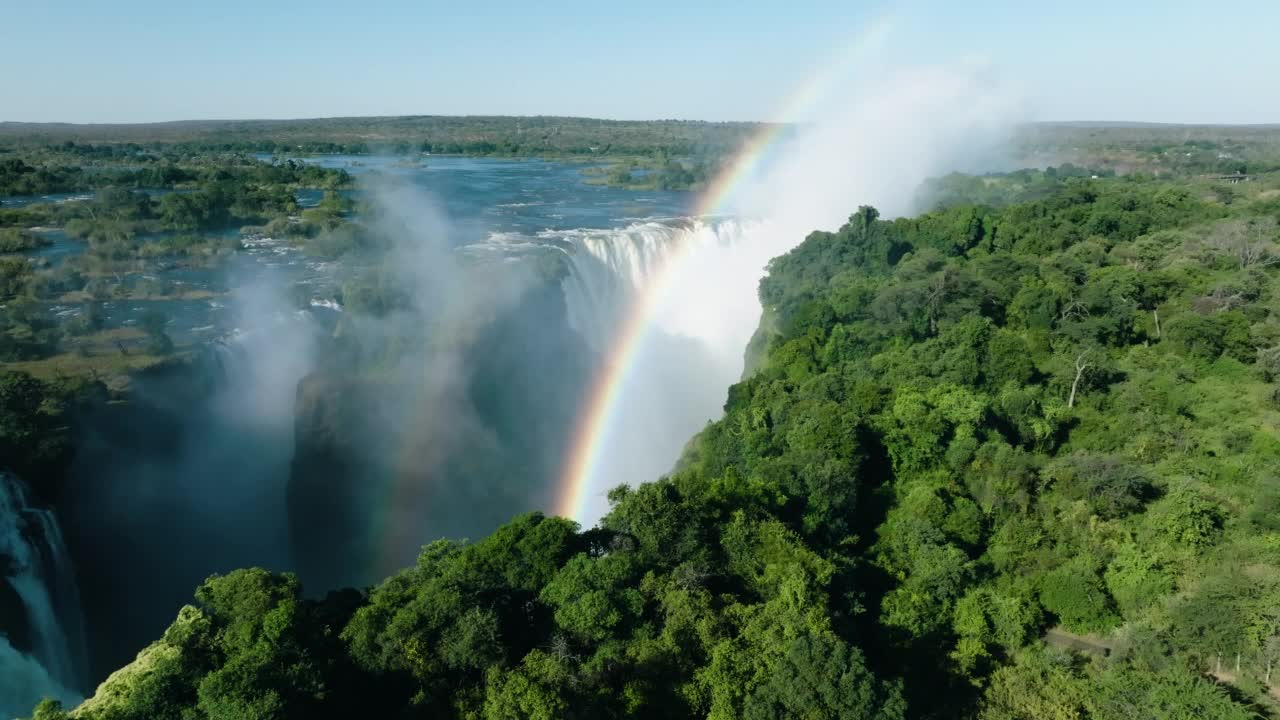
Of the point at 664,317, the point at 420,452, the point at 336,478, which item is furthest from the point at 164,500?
the point at 664,317

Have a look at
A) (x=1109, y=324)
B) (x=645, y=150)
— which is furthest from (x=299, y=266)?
(x=645, y=150)

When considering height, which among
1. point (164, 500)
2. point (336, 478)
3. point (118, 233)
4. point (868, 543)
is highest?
point (118, 233)

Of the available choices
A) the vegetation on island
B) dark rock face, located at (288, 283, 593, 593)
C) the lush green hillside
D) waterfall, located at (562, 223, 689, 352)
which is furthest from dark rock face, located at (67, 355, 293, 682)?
waterfall, located at (562, 223, 689, 352)

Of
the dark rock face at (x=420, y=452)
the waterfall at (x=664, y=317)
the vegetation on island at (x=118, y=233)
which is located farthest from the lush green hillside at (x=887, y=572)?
the vegetation on island at (x=118, y=233)

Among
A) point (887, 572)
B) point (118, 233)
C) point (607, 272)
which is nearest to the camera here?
point (887, 572)

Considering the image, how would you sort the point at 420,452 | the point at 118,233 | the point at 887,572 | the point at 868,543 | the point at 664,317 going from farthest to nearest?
the point at 664,317, the point at 118,233, the point at 420,452, the point at 868,543, the point at 887,572

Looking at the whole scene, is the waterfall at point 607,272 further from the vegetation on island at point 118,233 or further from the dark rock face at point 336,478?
the vegetation on island at point 118,233

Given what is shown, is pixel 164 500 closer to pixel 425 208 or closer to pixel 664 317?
pixel 664 317

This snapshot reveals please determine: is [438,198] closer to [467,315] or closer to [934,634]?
[467,315]
